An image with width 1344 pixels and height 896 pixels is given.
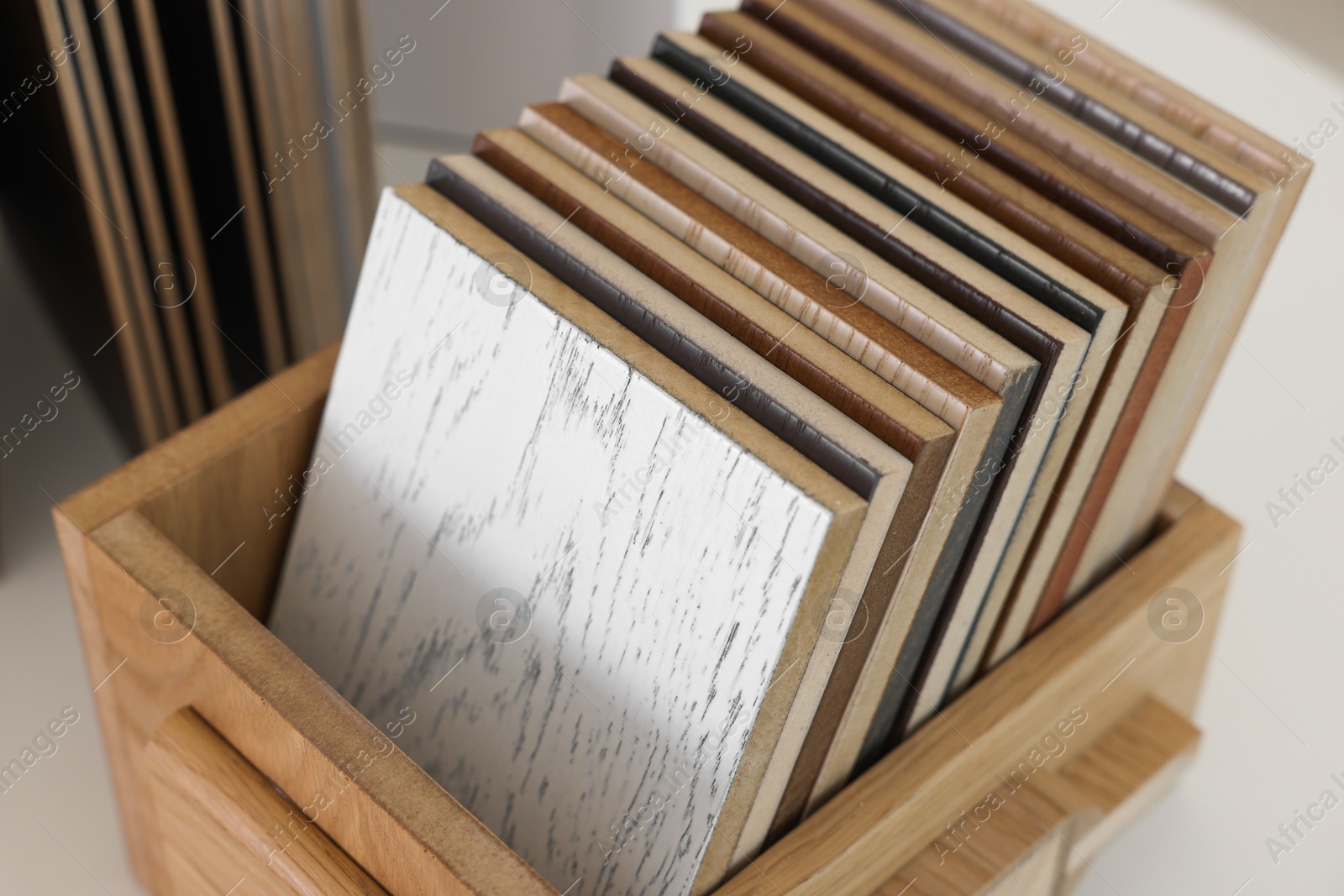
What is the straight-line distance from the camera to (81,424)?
0.83 meters

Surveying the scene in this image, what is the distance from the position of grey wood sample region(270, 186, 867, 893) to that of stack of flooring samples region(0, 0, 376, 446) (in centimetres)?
25

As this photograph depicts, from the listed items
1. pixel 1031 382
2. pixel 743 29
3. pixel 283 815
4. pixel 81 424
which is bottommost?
pixel 283 815

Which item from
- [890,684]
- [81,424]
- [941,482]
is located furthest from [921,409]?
[81,424]

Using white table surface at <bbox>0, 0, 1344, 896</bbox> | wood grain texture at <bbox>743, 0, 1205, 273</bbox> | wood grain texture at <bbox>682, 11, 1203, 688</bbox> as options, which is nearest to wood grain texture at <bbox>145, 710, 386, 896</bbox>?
white table surface at <bbox>0, 0, 1344, 896</bbox>

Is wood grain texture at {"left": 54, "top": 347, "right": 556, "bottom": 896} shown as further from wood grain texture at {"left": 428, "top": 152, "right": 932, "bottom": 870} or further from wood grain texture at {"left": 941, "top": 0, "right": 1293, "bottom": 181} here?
wood grain texture at {"left": 941, "top": 0, "right": 1293, "bottom": 181}

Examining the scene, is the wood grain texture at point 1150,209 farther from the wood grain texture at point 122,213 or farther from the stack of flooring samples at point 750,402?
the wood grain texture at point 122,213

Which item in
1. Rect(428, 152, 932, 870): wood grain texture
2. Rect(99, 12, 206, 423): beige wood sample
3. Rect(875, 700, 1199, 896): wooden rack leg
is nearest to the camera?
Rect(428, 152, 932, 870): wood grain texture

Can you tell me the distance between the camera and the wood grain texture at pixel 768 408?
43 centimetres

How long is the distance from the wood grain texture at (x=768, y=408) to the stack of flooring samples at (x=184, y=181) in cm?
28

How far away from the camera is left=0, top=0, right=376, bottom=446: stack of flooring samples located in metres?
0.69

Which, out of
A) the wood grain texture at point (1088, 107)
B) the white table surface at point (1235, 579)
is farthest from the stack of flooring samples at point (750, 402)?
the white table surface at point (1235, 579)

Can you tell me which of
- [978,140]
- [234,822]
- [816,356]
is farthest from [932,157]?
[234,822]

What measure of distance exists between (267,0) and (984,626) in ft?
1.70

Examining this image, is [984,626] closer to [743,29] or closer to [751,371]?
[751,371]
